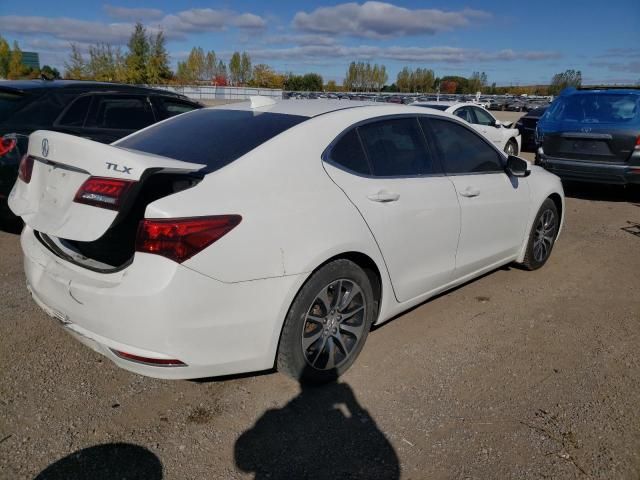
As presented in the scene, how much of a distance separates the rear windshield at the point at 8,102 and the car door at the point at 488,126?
33.0 feet

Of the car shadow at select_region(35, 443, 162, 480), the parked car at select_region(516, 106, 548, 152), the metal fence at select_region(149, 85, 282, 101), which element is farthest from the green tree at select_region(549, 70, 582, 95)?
the car shadow at select_region(35, 443, 162, 480)

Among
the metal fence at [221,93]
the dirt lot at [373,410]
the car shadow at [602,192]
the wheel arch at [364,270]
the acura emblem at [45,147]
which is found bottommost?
the metal fence at [221,93]

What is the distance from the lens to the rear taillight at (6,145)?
4.91m

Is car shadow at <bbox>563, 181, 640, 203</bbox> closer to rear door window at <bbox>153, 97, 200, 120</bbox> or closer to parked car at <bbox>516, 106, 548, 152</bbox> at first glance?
parked car at <bbox>516, 106, 548, 152</bbox>

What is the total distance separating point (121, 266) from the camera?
2.46 metres

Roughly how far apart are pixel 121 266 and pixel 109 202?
31 cm

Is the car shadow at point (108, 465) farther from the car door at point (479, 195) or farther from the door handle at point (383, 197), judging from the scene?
the car door at point (479, 195)

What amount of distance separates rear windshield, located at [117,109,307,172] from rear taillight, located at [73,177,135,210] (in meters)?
0.45

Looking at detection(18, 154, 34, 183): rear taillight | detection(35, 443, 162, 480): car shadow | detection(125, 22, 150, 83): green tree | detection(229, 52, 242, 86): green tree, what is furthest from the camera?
detection(229, 52, 242, 86): green tree

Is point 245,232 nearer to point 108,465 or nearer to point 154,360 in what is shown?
point 154,360

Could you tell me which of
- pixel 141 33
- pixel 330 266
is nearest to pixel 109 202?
pixel 330 266

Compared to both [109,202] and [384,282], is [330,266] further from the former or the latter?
[109,202]

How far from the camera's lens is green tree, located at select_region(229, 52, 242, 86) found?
8544 centimetres

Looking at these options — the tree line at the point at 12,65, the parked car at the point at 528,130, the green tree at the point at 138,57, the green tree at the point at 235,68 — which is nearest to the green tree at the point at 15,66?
the tree line at the point at 12,65
